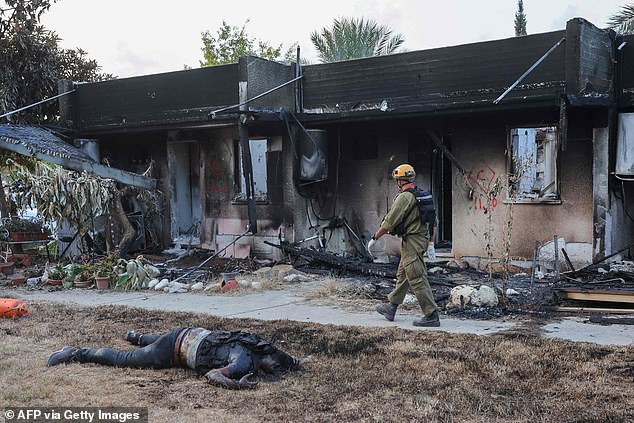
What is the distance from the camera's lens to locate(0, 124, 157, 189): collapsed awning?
12.4 meters

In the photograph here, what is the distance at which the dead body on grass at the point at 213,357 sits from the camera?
558 cm

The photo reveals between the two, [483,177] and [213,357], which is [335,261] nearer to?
[483,177]

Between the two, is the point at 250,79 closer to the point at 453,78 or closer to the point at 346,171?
the point at 346,171

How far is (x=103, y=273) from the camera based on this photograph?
11672 mm

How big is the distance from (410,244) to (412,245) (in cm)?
3

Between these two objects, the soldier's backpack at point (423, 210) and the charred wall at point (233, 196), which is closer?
the soldier's backpack at point (423, 210)

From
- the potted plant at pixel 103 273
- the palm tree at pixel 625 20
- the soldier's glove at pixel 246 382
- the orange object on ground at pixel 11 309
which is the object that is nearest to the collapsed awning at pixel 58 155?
the potted plant at pixel 103 273

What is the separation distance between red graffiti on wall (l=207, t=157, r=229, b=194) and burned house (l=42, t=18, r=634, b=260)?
0.12 ft

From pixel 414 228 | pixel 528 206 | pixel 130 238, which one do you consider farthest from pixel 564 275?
pixel 130 238

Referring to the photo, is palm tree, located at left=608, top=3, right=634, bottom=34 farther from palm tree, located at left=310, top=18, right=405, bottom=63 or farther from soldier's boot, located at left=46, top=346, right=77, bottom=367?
soldier's boot, located at left=46, top=346, right=77, bottom=367

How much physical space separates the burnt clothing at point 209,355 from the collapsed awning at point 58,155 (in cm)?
707

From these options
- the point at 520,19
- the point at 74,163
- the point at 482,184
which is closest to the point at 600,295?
the point at 482,184

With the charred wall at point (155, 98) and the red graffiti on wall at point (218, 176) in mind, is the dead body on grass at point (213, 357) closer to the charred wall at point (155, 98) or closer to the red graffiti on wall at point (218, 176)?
the charred wall at point (155, 98)

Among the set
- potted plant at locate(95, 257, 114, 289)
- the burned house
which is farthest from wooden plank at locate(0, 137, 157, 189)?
the burned house
